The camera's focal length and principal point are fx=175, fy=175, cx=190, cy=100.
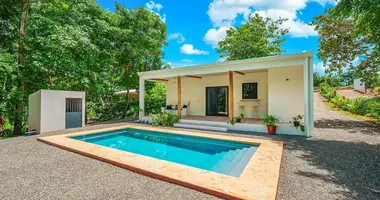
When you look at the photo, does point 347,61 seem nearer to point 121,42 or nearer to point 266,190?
point 266,190

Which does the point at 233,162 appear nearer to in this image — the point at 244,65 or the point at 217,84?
the point at 244,65

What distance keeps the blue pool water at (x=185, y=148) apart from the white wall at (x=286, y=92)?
11.6 ft

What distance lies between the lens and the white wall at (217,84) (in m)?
10.2

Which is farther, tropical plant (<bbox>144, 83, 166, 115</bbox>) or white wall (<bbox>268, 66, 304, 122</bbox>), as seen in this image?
tropical plant (<bbox>144, 83, 166, 115</bbox>)

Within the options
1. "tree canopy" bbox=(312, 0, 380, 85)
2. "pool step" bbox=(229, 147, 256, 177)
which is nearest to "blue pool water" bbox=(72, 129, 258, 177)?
"pool step" bbox=(229, 147, 256, 177)

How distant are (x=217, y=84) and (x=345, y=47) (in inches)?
294

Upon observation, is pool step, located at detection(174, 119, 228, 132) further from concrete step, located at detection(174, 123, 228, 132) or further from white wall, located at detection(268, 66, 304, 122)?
white wall, located at detection(268, 66, 304, 122)

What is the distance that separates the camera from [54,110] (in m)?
8.34

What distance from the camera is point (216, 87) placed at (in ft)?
38.6

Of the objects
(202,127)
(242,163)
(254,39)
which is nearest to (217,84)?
Answer: (202,127)

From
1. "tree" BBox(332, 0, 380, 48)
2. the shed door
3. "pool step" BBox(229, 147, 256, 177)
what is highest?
"tree" BBox(332, 0, 380, 48)

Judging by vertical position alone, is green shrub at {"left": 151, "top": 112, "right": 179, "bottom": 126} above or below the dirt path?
above

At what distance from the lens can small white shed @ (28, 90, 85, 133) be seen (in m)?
7.90

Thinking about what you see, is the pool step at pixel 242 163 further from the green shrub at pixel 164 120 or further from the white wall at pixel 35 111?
the white wall at pixel 35 111
